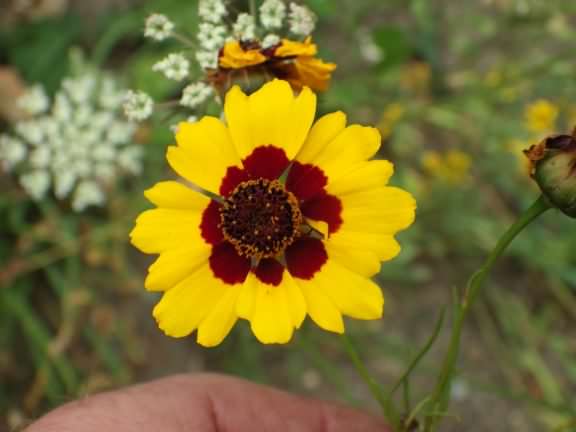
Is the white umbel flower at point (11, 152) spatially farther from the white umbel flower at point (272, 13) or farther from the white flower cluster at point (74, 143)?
the white umbel flower at point (272, 13)

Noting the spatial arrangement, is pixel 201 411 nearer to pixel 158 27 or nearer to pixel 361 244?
pixel 361 244

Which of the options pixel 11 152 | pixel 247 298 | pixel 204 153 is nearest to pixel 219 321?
pixel 247 298

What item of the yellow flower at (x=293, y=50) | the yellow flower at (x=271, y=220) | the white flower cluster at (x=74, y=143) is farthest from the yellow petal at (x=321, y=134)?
the white flower cluster at (x=74, y=143)

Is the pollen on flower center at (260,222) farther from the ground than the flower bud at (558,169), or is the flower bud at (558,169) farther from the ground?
the flower bud at (558,169)

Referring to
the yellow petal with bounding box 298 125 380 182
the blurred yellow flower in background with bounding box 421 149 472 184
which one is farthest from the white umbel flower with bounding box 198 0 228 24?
the blurred yellow flower in background with bounding box 421 149 472 184

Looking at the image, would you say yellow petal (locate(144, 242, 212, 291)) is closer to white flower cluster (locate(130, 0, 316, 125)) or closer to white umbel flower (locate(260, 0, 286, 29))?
white flower cluster (locate(130, 0, 316, 125))
